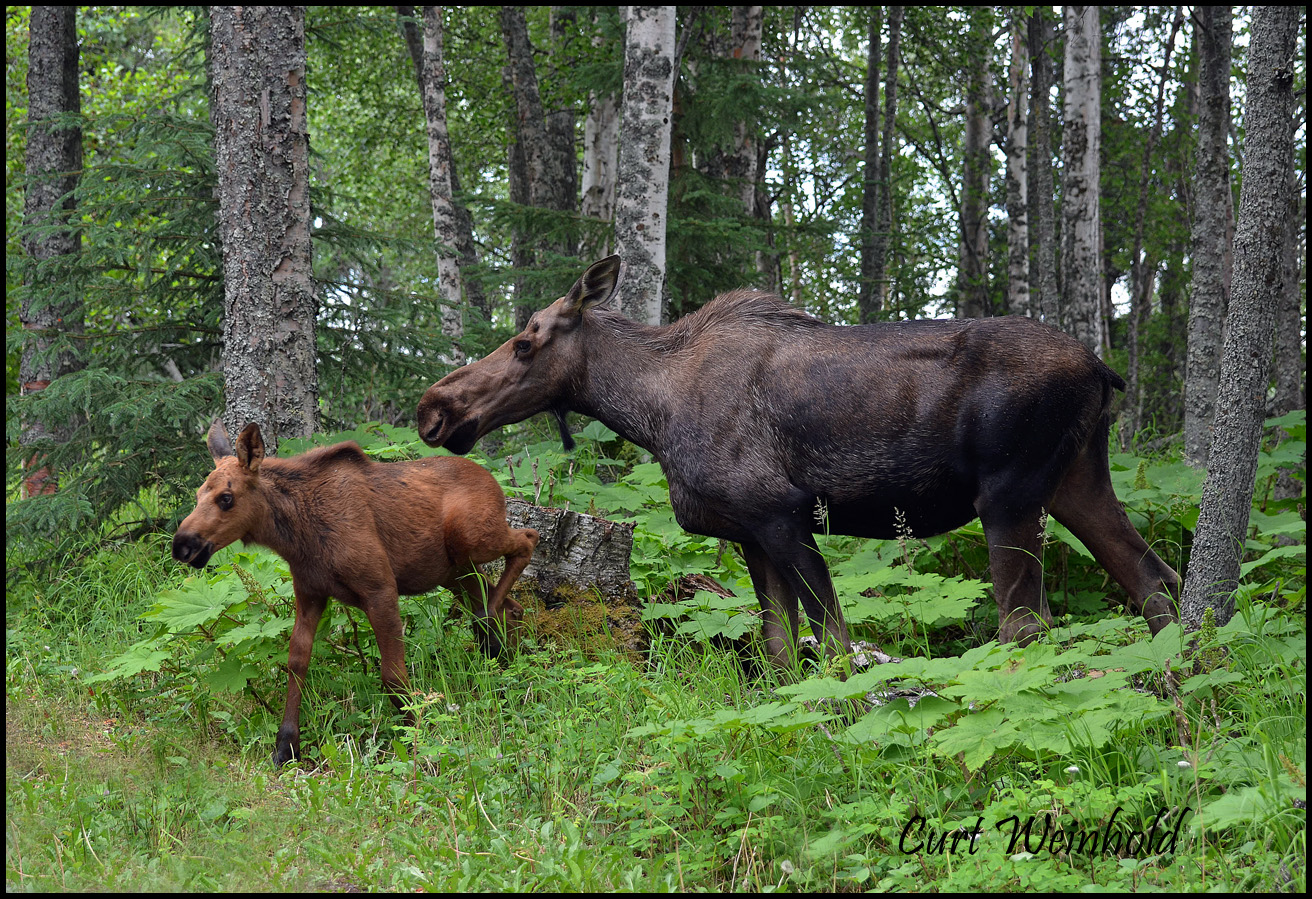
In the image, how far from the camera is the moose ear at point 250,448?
4.91 meters

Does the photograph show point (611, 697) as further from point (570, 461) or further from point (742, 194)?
point (742, 194)

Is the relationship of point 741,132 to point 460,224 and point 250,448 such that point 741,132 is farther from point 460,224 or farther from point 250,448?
point 250,448

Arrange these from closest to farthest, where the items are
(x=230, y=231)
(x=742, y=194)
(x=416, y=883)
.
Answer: (x=416, y=883)
(x=230, y=231)
(x=742, y=194)

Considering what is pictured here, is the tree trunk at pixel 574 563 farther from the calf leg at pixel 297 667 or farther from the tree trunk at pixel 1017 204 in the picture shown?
the tree trunk at pixel 1017 204

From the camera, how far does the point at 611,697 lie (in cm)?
485

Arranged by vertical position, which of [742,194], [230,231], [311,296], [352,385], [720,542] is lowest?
[720,542]

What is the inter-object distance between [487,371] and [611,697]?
1.90m

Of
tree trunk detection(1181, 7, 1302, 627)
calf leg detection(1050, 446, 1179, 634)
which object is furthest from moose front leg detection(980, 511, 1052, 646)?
tree trunk detection(1181, 7, 1302, 627)

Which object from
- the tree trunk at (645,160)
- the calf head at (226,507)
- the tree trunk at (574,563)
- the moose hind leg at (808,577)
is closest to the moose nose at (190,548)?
the calf head at (226,507)

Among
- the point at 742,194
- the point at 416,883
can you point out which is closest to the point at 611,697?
the point at 416,883

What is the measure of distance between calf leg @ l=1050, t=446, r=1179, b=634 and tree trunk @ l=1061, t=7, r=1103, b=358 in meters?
9.68

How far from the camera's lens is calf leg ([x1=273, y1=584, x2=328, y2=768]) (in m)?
4.92

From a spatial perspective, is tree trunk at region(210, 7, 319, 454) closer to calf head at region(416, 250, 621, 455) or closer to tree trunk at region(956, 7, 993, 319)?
calf head at region(416, 250, 621, 455)

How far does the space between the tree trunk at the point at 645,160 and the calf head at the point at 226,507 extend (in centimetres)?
468
